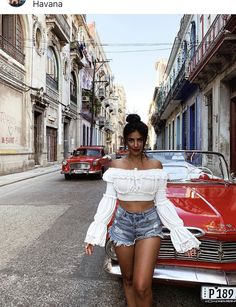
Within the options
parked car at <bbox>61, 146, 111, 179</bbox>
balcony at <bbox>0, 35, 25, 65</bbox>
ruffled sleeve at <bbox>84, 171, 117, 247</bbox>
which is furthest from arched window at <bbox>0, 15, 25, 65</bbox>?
ruffled sleeve at <bbox>84, 171, 117, 247</bbox>

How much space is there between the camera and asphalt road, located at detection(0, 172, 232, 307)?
11.4 ft

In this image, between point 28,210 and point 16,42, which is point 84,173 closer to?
point 28,210

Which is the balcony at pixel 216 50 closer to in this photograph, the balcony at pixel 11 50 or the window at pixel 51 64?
the balcony at pixel 11 50

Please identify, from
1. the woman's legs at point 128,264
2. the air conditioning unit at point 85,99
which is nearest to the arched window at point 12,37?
the woman's legs at point 128,264

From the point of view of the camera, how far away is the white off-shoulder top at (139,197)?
2668 millimetres

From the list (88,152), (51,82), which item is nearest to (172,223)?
(88,152)

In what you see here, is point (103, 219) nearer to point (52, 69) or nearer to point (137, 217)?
point (137, 217)

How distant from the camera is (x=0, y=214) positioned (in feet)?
26.1

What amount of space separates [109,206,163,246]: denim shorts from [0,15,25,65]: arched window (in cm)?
1686

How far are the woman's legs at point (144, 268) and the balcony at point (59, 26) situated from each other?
24.6 meters

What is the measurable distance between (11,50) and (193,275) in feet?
60.0

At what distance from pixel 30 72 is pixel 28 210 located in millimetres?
14700

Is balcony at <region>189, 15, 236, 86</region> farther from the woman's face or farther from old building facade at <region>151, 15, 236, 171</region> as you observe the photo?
the woman's face
